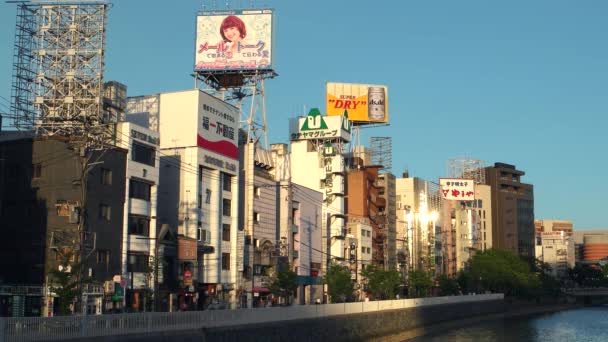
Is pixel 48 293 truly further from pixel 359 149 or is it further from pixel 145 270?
pixel 359 149

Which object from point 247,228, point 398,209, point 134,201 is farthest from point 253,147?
point 398,209

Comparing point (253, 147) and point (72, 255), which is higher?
point (253, 147)

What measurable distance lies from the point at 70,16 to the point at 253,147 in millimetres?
31330

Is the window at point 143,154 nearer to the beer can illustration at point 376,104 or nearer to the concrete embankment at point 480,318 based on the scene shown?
the concrete embankment at point 480,318

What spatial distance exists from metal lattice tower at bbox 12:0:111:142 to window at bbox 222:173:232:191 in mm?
20012

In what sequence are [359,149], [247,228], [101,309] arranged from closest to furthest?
[101,309]
[247,228]
[359,149]

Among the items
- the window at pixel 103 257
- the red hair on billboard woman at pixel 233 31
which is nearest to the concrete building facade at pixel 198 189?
the window at pixel 103 257

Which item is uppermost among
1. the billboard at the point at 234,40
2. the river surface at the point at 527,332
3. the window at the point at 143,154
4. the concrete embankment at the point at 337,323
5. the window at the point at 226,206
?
the billboard at the point at 234,40

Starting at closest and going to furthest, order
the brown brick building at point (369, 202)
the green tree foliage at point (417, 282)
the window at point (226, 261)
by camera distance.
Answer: the window at point (226, 261)
the green tree foliage at point (417, 282)
the brown brick building at point (369, 202)

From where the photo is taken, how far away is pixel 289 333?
6166cm

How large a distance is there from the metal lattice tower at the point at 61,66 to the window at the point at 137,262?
1171 centimetres

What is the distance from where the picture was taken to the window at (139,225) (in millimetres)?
73562

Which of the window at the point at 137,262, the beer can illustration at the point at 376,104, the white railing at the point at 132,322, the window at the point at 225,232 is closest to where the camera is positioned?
the white railing at the point at 132,322

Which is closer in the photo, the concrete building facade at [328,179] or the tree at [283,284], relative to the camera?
the tree at [283,284]
